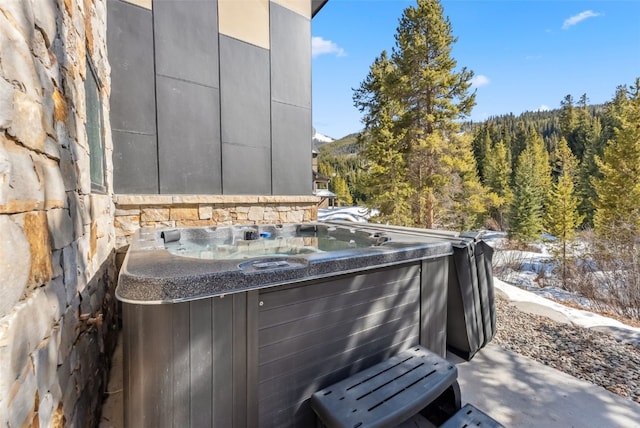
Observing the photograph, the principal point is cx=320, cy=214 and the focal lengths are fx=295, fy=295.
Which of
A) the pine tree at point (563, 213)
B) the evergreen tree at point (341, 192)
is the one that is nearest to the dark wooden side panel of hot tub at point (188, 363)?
the pine tree at point (563, 213)

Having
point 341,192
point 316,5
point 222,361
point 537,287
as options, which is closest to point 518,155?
point 341,192

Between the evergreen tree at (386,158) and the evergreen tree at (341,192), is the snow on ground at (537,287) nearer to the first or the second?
the evergreen tree at (386,158)

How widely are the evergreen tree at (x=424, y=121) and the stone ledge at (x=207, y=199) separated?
6.30 metres

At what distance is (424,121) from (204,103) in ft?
27.9

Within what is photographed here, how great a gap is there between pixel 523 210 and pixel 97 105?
21208mm

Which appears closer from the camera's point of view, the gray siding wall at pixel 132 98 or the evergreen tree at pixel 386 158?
the gray siding wall at pixel 132 98

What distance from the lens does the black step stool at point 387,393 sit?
1.36m

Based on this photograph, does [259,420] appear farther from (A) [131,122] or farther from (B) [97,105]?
(A) [131,122]

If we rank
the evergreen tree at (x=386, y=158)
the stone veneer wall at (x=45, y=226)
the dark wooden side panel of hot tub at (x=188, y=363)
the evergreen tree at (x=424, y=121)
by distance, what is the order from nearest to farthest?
the stone veneer wall at (x=45, y=226) < the dark wooden side panel of hot tub at (x=188, y=363) < the evergreen tree at (x=424, y=121) < the evergreen tree at (x=386, y=158)

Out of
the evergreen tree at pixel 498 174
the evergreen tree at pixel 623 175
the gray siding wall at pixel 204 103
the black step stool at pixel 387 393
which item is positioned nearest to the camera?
the black step stool at pixel 387 393

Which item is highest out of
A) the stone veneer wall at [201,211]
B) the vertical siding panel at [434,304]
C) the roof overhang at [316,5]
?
the roof overhang at [316,5]

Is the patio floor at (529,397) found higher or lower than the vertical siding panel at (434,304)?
lower

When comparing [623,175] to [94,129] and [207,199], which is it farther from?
[94,129]

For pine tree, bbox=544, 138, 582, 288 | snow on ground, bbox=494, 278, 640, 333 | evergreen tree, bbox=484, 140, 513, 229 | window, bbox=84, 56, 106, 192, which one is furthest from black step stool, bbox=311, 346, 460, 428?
evergreen tree, bbox=484, 140, 513, 229
